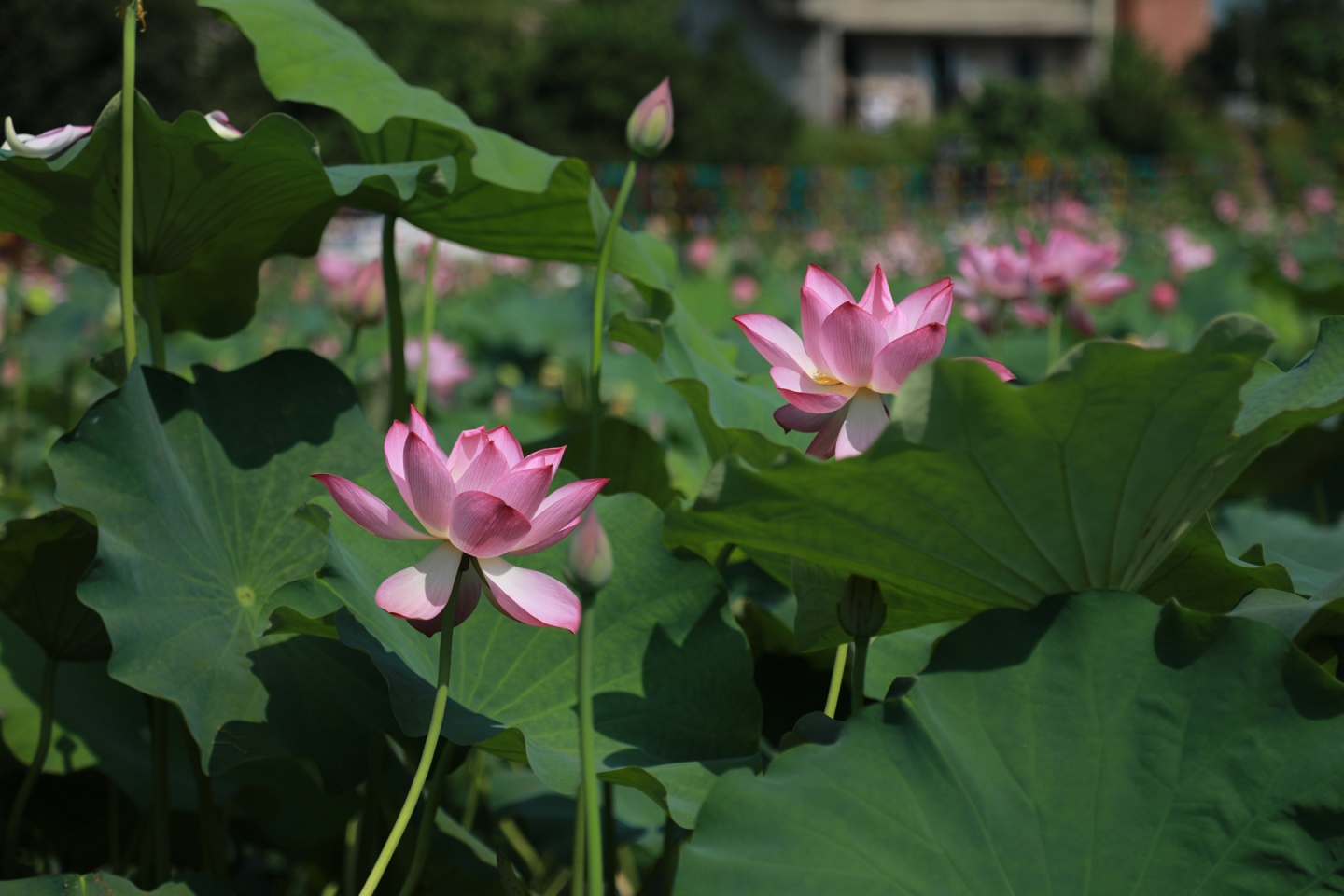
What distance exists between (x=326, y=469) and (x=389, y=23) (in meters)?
17.4

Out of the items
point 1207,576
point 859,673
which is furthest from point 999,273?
point 859,673

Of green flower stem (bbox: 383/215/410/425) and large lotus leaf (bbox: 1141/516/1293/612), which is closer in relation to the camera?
large lotus leaf (bbox: 1141/516/1293/612)

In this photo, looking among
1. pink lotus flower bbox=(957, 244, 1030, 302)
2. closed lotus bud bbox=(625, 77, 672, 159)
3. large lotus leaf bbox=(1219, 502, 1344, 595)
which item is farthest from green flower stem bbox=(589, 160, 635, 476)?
pink lotus flower bbox=(957, 244, 1030, 302)

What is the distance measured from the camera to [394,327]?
0.85 m

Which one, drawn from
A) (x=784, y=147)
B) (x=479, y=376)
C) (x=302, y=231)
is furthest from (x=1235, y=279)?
(x=784, y=147)

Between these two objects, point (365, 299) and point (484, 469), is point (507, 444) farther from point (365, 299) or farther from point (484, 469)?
point (365, 299)

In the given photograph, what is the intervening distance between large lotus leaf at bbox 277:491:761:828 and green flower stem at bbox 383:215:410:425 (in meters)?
0.19

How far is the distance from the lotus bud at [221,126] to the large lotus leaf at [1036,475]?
13.3 inches

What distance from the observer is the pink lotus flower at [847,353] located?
0.54 m

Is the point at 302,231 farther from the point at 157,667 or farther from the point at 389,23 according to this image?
the point at 389,23

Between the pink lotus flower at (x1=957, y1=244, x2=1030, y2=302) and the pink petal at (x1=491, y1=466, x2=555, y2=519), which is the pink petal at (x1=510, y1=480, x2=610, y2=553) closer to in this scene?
the pink petal at (x1=491, y1=466, x2=555, y2=519)

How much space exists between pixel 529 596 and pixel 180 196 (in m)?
0.37

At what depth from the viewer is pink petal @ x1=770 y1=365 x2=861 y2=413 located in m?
0.56

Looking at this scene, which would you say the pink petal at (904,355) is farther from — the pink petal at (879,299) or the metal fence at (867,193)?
the metal fence at (867,193)
